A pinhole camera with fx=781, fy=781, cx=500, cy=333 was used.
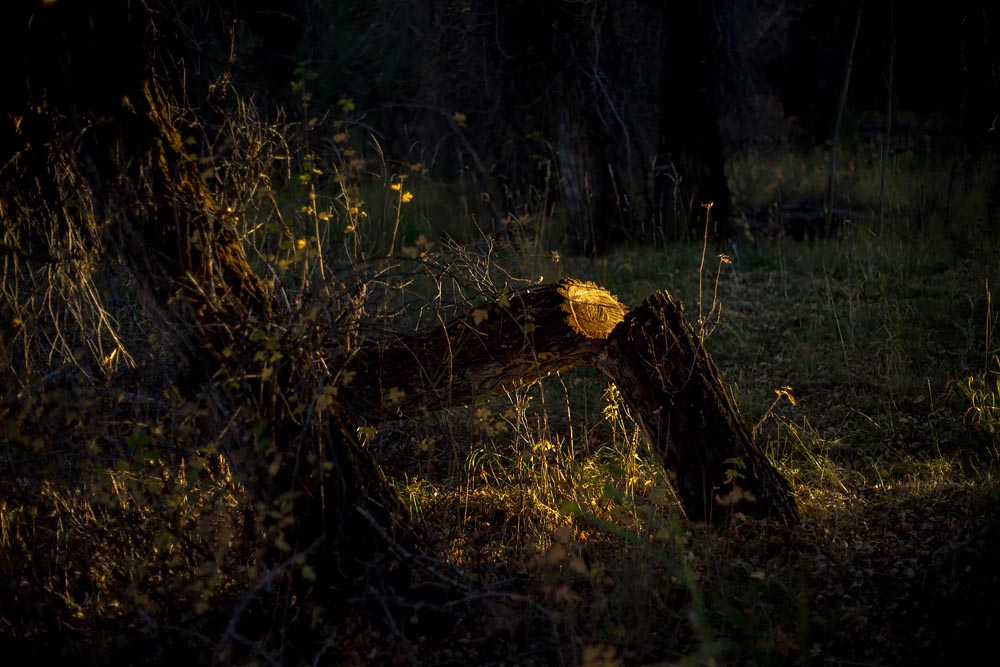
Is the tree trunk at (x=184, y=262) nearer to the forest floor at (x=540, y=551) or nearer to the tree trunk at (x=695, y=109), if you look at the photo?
the forest floor at (x=540, y=551)

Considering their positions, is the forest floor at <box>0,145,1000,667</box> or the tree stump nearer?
the forest floor at <box>0,145,1000,667</box>

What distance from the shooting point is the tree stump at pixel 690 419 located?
3.23 metres

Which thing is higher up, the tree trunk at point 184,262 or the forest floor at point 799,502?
the tree trunk at point 184,262

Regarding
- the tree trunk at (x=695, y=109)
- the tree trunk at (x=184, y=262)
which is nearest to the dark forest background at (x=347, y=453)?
the tree trunk at (x=184, y=262)

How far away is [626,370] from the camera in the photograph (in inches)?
131

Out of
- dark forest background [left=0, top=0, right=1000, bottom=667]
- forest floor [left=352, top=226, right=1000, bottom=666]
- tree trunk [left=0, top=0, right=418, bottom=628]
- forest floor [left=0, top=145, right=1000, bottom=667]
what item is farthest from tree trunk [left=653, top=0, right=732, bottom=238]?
tree trunk [left=0, top=0, right=418, bottom=628]

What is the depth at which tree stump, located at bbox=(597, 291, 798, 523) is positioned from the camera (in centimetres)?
323

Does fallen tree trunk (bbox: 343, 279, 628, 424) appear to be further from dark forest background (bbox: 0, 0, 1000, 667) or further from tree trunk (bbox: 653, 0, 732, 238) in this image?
tree trunk (bbox: 653, 0, 732, 238)

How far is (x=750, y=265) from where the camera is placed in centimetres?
765

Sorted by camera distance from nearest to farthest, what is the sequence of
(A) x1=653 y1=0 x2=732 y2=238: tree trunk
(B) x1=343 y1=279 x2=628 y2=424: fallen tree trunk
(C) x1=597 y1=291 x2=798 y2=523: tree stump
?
1. (C) x1=597 y1=291 x2=798 y2=523: tree stump
2. (B) x1=343 y1=279 x2=628 y2=424: fallen tree trunk
3. (A) x1=653 y1=0 x2=732 y2=238: tree trunk

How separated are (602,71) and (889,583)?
6.29 meters

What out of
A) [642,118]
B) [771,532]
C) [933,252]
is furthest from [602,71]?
[771,532]

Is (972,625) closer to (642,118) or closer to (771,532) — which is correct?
(771,532)

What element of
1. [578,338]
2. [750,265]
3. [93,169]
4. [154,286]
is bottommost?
[750,265]
